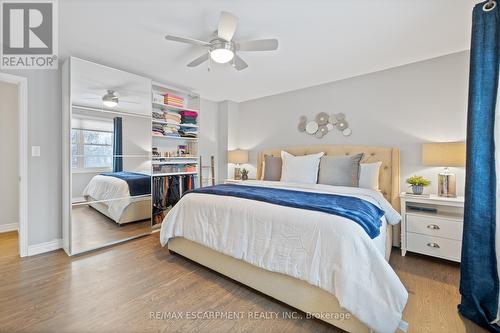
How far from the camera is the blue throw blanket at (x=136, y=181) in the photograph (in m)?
3.20

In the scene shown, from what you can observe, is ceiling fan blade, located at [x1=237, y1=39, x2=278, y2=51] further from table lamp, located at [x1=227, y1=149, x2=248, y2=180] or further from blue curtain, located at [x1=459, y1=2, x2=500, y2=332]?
table lamp, located at [x1=227, y1=149, x2=248, y2=180]

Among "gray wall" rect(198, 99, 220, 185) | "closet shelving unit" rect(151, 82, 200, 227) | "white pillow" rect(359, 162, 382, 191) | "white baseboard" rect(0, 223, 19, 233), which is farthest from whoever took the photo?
"gray wall" rect(198, 99, 220, 185)

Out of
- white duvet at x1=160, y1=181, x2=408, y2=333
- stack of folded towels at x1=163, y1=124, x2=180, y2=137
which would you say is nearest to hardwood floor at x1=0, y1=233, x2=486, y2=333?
white duvet at x1=160, y1=181, x2=408, y2=333

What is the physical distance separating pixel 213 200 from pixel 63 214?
6.82ft

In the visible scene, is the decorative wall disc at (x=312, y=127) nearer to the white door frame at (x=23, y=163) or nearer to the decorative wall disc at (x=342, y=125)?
the decorative wall disc at (x=342, y=125)

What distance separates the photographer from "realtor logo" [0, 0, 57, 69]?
78.0 inches

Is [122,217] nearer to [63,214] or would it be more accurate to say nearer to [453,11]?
[63,214]

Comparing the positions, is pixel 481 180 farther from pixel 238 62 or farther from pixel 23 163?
pixel 23 163

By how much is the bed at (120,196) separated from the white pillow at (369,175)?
3053 mm

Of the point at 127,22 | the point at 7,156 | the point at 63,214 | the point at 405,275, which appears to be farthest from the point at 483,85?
the point at 7,156

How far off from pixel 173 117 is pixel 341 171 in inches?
113

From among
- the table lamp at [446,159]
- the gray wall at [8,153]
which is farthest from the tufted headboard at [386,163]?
the gray wall at [8,153]

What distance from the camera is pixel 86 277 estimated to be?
2.23 meters

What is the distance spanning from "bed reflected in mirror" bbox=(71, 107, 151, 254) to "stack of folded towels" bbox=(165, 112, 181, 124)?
0.46 metres
